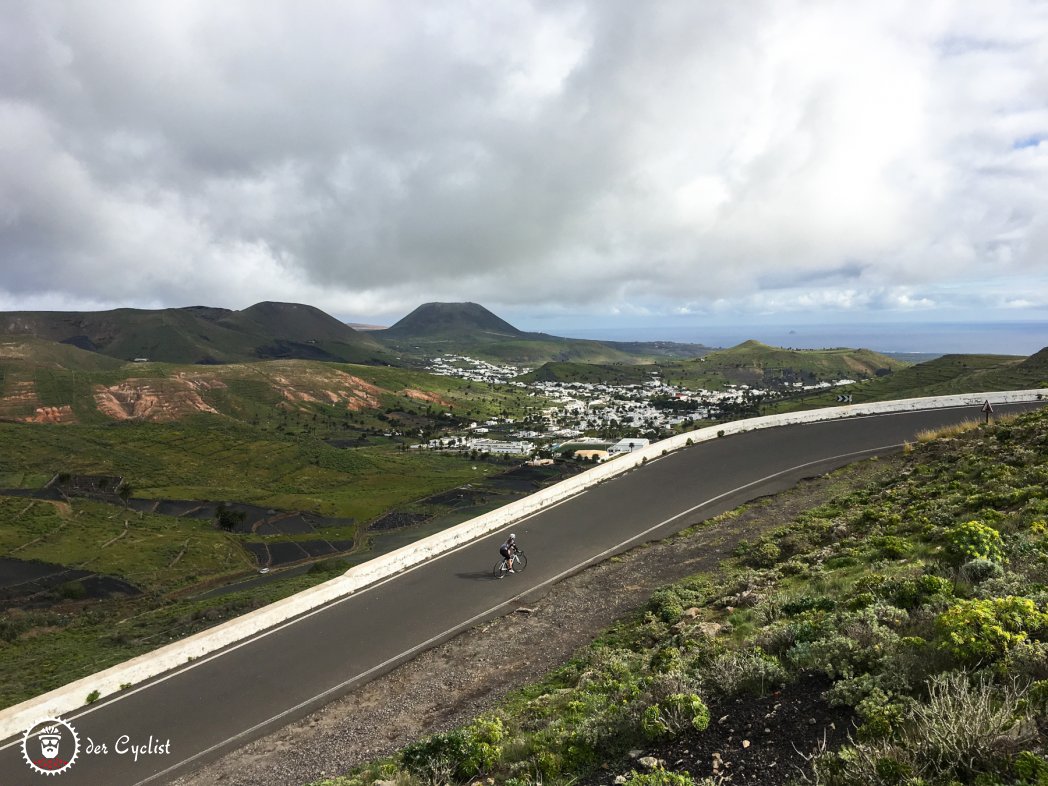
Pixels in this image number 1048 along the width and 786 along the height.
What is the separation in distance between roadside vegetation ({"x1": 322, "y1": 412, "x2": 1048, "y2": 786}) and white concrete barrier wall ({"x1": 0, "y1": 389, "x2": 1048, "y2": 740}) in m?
7.03

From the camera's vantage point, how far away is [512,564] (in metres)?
16.2

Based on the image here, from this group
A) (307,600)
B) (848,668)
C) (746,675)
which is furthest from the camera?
(307,600)

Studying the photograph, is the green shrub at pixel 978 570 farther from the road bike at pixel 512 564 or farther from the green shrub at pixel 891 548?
the road bike at pixel 512 564

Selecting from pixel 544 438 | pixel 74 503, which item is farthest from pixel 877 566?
pixel 544 438

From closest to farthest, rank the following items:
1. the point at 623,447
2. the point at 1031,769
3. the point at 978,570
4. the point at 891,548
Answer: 1. the point at 1031,769
2. the point at 978,570
3. the point at 891,548
4. the point at 623,447

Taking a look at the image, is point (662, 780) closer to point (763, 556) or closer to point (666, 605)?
point (666, 605)

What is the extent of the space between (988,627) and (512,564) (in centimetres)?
1259

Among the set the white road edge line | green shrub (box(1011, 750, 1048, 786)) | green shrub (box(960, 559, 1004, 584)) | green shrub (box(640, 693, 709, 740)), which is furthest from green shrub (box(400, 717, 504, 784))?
green shrub (box(960, 559, 1004, 584))

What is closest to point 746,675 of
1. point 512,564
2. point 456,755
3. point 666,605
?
point 456,755

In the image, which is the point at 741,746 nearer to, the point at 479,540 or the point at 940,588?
the point at 940,588

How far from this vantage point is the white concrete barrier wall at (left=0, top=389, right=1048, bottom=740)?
34.6 feet

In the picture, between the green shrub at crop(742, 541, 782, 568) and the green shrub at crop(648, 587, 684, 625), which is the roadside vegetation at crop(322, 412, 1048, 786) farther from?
the green shrub at crop(742, 541, 782, 568)

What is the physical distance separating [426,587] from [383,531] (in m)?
46.6

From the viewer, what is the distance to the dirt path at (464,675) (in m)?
8.67
